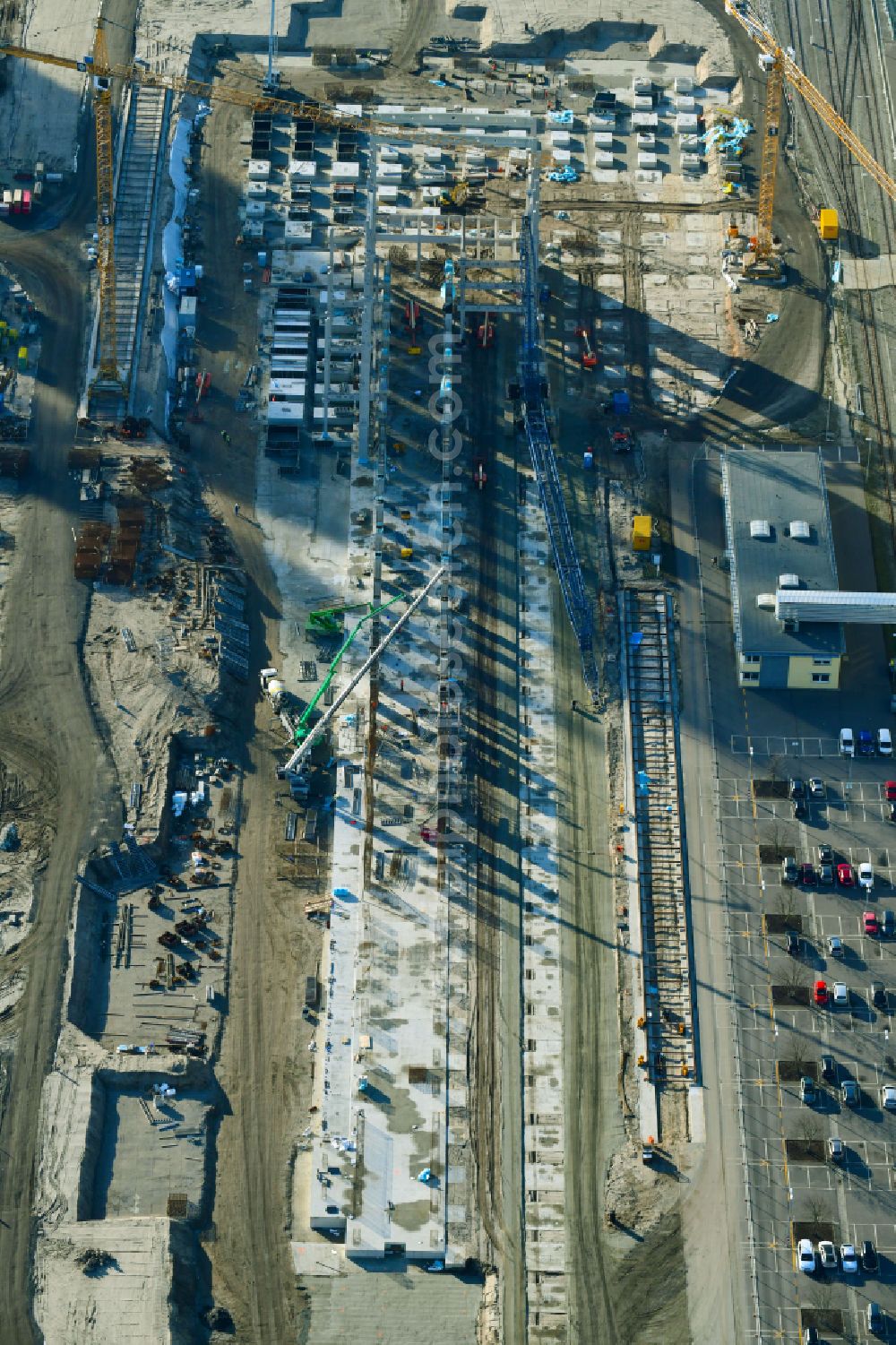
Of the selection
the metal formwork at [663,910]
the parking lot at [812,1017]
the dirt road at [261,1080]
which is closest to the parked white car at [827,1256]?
the parking lot at [812,1017]

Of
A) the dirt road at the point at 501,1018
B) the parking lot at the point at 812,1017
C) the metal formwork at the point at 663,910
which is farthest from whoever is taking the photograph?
the metal formwork at the point at 663,910

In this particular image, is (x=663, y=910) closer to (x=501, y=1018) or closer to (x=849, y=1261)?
(x=501, y=1018)

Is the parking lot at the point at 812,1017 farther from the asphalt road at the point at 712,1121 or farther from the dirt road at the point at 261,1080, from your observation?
the dirt road at the point at 261,1080

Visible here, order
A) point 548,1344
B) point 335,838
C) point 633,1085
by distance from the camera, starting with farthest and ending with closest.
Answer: point 335,838, point 633,1085, point 548,1344

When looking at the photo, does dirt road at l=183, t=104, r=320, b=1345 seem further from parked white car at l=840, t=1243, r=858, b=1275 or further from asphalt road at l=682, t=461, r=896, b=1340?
parked white car at l=840, t=1243, r=858, b=1275

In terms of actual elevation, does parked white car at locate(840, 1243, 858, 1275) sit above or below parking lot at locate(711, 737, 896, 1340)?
below

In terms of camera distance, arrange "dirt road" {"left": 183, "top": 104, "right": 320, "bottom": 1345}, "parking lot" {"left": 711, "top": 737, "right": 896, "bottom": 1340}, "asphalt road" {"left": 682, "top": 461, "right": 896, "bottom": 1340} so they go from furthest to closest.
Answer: "asphalt road" {"left": 682, "top": 461, "right": 896, "bottom": 1340}, "parking lot" {"left": 711, "top": 737, "right": 896, "bottom": 1340}, "dirt road" {"left": 183, "top": 104, "right": 320, "bottom": 1345}

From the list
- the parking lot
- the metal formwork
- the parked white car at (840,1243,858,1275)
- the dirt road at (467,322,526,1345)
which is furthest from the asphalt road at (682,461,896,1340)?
the dirt road at (467,322,526,1345)

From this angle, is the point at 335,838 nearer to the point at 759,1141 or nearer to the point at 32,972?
the point at 32,972

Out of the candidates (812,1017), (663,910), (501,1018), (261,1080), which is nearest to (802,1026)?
(812,1017)

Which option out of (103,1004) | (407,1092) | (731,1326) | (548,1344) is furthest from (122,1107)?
(731,1326)

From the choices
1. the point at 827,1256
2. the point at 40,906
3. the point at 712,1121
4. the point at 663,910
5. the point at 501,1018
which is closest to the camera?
the point at 827,1256
